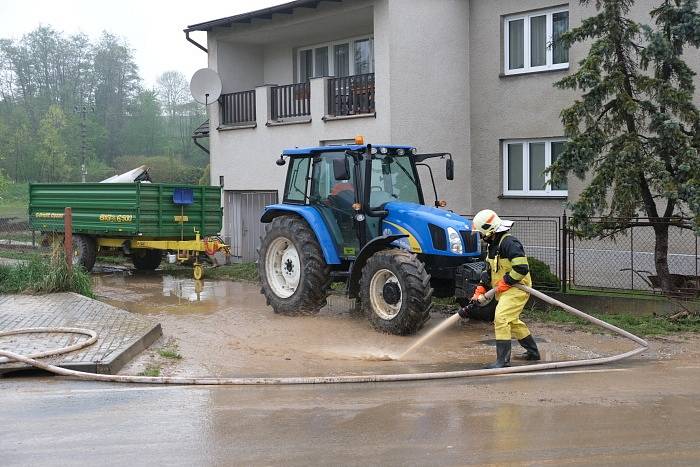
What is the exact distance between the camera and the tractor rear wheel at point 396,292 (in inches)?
431

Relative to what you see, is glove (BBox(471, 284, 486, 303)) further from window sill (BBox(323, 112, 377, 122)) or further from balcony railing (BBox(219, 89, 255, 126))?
balcony railing (BBox(219, 89, 255, 126))

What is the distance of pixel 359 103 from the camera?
18.7 m

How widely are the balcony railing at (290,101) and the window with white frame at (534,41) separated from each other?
4845mm

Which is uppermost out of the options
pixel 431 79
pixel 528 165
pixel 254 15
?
pixel 254 15

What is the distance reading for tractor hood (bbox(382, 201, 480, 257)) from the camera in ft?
37.7

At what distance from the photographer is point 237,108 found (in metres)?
22.2

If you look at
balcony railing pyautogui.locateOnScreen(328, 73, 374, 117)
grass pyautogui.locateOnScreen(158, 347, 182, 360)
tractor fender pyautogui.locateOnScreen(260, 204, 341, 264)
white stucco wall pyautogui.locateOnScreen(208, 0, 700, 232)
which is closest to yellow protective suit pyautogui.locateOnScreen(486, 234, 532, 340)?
tractor fender pyautogui.locateOnScreen(260, 204, 341, 264)

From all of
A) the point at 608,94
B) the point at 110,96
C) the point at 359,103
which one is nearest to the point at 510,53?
the point at 359,103

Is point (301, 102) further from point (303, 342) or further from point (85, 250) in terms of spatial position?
point (303, 342)

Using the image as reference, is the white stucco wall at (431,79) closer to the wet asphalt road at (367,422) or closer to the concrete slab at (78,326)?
the concrete slab at (78,326)

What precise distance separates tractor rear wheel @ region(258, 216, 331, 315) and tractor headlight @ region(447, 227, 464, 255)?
2278mm

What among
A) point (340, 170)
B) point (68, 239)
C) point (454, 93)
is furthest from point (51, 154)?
point (340, 170)

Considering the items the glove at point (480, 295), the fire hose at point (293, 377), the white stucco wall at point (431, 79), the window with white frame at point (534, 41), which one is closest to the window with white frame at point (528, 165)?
the white stucco wall at point (431, 79)

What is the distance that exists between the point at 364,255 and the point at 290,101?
9644 millimetres
